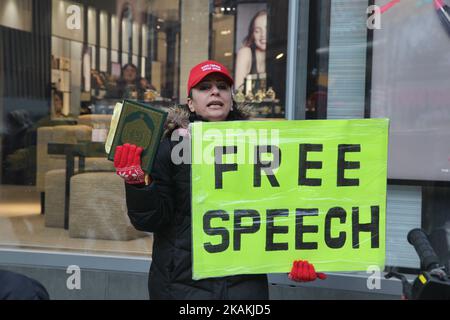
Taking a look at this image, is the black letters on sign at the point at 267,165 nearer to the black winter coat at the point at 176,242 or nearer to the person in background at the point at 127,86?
the black winter coat at the point at 176,242

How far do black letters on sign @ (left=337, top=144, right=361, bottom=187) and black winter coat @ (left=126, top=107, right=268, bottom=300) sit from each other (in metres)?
0.57

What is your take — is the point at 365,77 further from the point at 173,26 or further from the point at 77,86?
the point at 77,86

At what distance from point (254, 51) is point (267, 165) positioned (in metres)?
3.46

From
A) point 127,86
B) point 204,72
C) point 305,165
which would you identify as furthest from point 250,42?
point 305,165

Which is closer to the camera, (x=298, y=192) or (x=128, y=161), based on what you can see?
(x=128, y=161)

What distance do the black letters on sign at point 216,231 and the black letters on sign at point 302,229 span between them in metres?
0.31

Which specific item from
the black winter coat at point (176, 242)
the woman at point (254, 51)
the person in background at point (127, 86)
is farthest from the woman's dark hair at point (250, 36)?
the black winter coat at point (176, 242)

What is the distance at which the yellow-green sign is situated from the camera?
9.46ft

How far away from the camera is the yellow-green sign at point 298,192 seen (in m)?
2.88

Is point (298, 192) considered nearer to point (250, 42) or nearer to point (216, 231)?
point (216, 231)

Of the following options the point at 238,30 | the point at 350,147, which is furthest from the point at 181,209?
the point at 238,30

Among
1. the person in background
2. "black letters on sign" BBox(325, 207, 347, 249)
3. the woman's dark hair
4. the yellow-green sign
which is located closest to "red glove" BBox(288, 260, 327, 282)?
the yellow-green sign

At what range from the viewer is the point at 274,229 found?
114 inches
